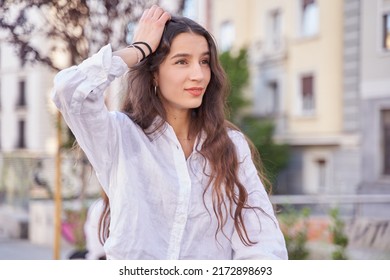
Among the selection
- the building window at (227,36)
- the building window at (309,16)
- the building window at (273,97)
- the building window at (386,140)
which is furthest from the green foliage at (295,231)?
the building window at (227,36)

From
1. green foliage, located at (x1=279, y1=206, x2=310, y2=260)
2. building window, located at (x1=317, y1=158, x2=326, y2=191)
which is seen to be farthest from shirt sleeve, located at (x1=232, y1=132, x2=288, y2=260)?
building window, located at (x1=317, y1=158, x2=326, y2=191)

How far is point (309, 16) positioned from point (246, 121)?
120 cm

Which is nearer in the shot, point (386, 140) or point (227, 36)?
point (386, 140)

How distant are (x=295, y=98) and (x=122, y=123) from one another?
299cm

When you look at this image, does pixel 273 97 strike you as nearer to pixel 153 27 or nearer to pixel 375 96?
pixel 375 96

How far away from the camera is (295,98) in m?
3.85

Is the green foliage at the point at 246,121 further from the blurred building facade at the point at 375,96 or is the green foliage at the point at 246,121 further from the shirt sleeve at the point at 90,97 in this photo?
the shirt sleeve at the point at 90,97

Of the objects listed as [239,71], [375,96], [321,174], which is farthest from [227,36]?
[375,96]

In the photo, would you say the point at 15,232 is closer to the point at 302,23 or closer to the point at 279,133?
the point at 279,133

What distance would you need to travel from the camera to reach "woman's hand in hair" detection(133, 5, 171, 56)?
91 centimetres

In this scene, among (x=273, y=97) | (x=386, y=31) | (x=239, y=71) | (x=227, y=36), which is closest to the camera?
(x=386, y=31)

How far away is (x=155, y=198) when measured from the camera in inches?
35.4

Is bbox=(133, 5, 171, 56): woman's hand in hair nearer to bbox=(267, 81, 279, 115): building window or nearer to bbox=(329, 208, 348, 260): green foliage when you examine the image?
bbox=(329, 208, 348, 260): green foliage

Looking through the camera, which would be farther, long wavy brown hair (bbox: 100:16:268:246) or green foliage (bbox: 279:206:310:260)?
green foliage (bbox: 279:206:310:260)
